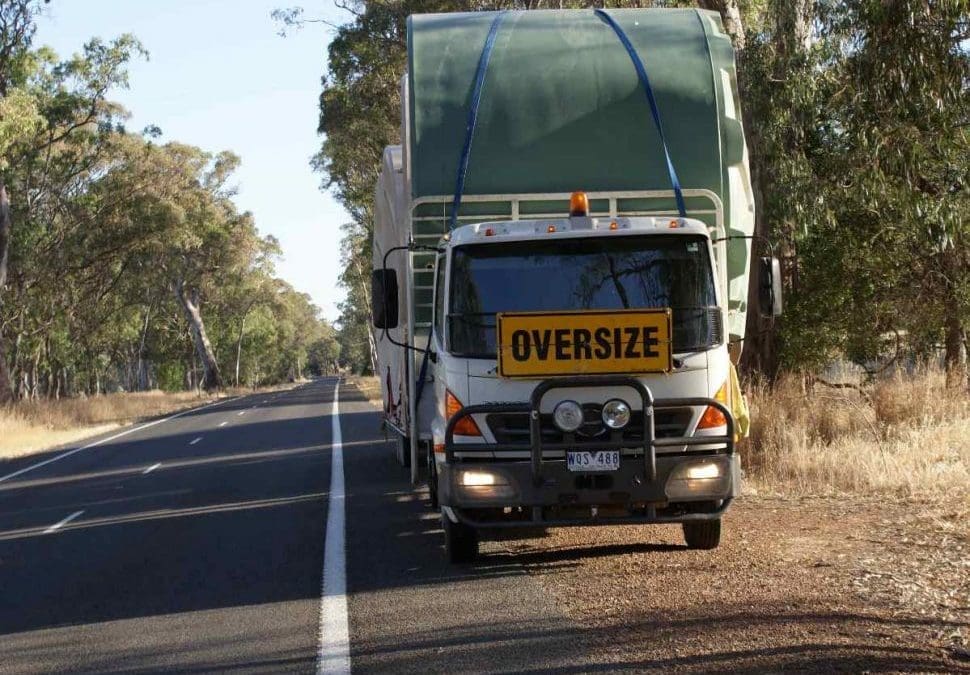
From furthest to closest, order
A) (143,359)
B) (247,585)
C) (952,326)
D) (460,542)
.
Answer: (143,359)
(952,326)
(460,542)
(247,585)

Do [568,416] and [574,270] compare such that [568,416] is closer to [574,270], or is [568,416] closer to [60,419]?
[574,270]

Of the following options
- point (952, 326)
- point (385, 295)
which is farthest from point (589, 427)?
point (952, 326)

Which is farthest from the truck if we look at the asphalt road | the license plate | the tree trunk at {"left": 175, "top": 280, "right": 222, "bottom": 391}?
the tree trunk at {"left": 175, "top": 280, "right": 222, "bottom": 391}

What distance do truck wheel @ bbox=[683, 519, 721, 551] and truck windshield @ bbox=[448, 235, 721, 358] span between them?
1577mm

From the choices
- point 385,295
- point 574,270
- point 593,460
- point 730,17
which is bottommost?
point 593,460

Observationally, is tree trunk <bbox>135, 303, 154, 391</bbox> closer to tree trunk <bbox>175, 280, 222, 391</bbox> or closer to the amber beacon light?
tree trunk <bbox>175, 280, 222, 391</bbox>

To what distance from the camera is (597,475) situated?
27.7 ft

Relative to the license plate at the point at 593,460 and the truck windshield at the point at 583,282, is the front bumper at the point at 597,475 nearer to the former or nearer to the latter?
the license plate at the point at 593,460

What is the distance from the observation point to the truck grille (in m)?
8.48

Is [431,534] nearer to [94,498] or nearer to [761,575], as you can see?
[761,575]

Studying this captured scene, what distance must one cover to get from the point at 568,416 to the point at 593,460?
1.11 ft

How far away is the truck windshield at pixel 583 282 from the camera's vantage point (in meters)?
8.73

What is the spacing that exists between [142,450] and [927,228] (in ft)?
55.3

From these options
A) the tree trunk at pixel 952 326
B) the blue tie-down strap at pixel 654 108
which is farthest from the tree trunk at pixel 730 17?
the blue tie-down strap at pixel 654 108
